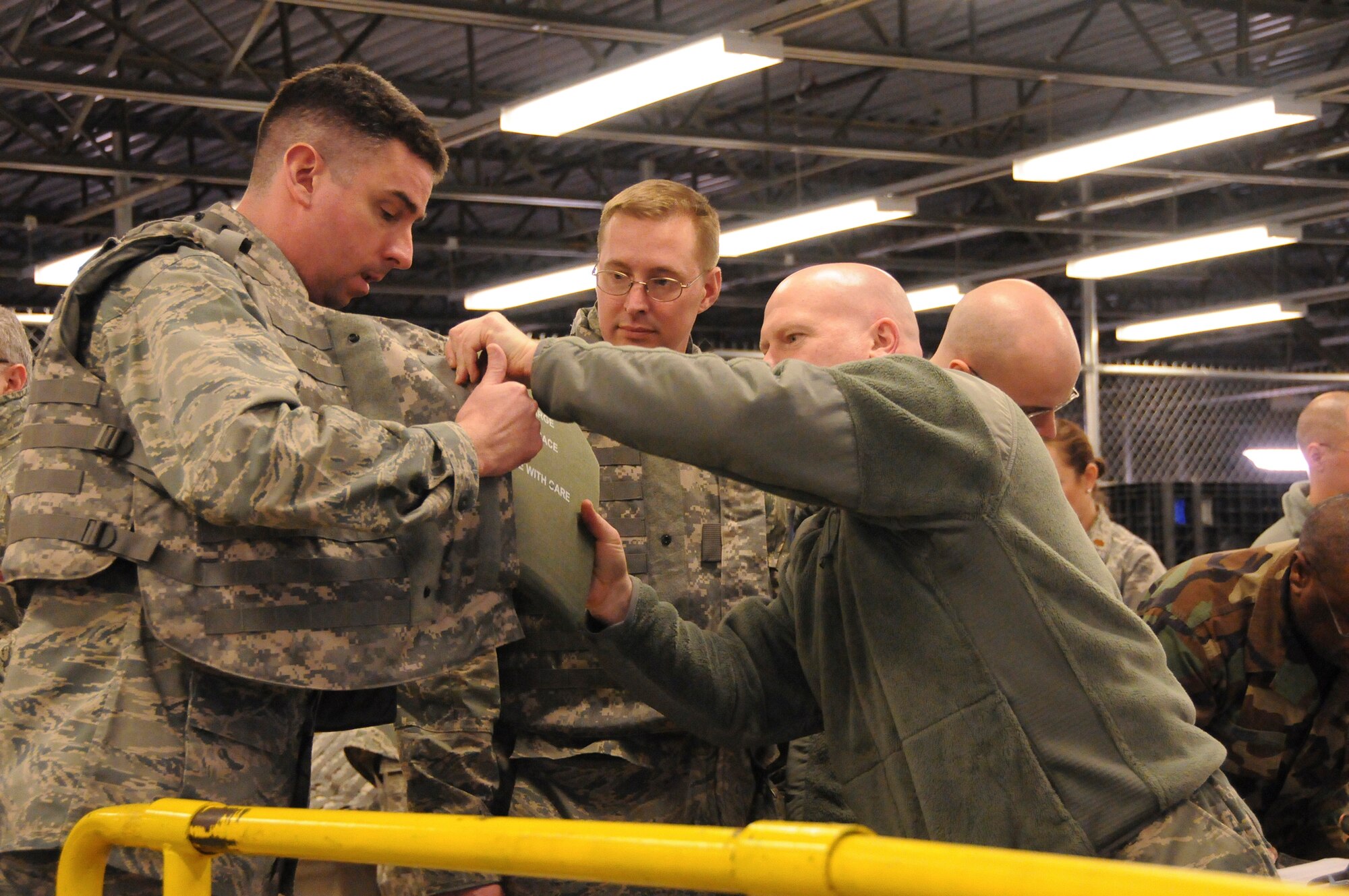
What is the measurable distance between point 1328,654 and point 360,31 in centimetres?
848

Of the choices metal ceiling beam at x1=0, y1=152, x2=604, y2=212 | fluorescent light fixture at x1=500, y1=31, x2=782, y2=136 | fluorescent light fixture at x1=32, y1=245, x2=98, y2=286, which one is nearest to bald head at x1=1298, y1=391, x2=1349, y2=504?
fluorescent light fixture at x1=500, y1=31, x2=782, y2=136

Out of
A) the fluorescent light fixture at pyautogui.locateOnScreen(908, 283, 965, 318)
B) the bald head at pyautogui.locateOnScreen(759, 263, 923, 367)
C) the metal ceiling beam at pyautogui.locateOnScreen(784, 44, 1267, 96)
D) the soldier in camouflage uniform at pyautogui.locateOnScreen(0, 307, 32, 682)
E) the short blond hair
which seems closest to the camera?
Result: the bald head at pyautogui.locateOnScreen(759, 263, 923, 367)

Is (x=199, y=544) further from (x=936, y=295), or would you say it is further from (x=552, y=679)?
(x=936, y=295)

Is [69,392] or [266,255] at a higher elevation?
[266,255]

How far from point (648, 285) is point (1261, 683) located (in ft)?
5.06

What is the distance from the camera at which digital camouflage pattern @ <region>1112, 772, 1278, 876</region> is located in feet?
5.78

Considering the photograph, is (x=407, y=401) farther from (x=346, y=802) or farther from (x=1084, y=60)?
(x=1084, y=60)

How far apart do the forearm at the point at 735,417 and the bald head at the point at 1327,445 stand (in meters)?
4.24

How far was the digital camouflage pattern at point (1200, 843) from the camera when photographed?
69.4 inches

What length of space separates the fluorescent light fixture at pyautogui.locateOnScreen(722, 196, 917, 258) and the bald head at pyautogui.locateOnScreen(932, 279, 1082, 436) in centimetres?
722

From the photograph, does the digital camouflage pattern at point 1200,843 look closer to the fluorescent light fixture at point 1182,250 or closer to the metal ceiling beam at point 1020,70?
the metal ceiling beam at point 1020,70

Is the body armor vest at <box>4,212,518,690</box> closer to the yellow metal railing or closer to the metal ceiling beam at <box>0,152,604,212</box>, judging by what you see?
the yellow metal railing

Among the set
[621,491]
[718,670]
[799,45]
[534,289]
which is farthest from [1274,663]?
[534,289]

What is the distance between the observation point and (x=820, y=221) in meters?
9.88
